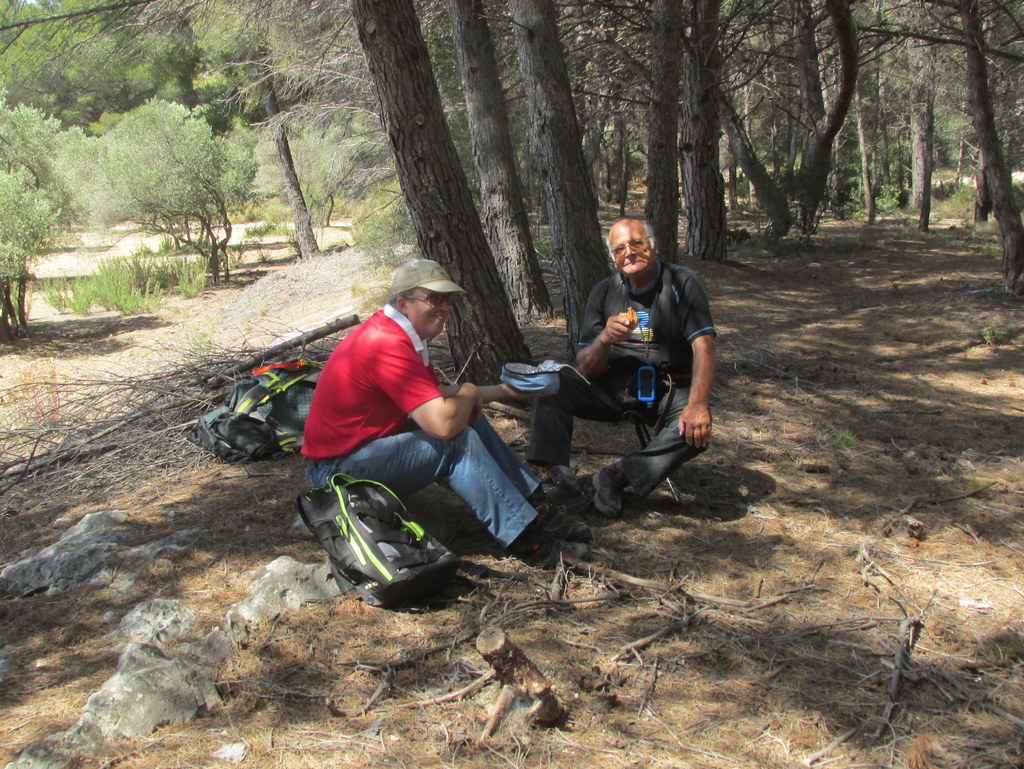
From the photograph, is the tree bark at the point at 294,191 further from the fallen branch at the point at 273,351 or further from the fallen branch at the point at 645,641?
the fallen branch at the point at 645,641

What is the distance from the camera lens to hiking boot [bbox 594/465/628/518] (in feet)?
12.2

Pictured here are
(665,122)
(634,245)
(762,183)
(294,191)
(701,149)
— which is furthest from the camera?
(294,191)

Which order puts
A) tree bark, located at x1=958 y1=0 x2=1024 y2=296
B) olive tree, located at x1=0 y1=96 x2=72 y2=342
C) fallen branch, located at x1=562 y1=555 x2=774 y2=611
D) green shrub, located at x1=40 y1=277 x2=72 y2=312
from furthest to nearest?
green shrub, located at x1=40 y1=277 x2=72 y2=312 → olive tree, located at x1=0 y1=96 x2=72 y2=342 → tree bark, located at x1=958 y1=0 x2=1024 y2=296 → fallen branch, located at x1=562 y1=555 x2=774 y2=611

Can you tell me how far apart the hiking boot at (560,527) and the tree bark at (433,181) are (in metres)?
1.67

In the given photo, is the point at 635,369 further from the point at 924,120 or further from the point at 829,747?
the point at 924,120

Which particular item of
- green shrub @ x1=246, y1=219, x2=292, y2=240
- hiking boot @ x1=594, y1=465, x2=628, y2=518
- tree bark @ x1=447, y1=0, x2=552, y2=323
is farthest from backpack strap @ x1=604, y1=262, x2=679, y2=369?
green shrub @ x1=246, y1=219, x2=292, y2=240

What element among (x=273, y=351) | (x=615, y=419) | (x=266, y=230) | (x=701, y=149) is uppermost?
(x=266, y=230)

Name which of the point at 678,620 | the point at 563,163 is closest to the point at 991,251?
the point at 563,163

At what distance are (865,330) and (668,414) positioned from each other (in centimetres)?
486

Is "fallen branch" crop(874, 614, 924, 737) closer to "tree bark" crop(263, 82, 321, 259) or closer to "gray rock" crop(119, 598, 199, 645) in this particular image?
"gray rock" crop(119, 598, 199, 645)

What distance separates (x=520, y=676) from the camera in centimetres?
233

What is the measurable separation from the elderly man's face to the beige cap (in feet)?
3.29

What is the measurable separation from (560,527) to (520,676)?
1102 mm

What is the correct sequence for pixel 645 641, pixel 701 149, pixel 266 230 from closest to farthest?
pixel 645 641 → pixel 701 149 → pixel 266 230
